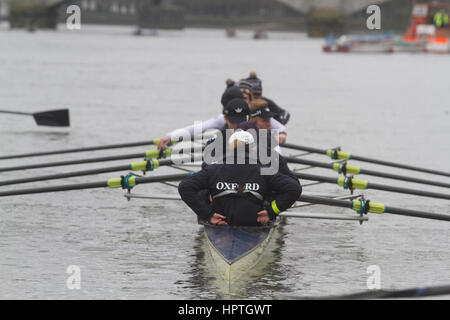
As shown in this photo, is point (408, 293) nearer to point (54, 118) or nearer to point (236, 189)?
point (236, 189)

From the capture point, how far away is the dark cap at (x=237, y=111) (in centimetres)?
1205

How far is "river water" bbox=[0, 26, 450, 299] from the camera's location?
11.5m

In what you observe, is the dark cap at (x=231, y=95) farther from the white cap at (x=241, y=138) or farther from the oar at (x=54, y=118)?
the oar at (x=54, y=118)

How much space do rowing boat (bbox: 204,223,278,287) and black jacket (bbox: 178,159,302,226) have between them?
5.1 inches

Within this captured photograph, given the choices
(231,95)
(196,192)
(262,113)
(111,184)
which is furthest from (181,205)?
(196,192)

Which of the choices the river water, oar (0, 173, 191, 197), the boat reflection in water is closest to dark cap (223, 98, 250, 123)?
oar (0, 173, 191, 197)

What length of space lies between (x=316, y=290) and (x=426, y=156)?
43.4ft

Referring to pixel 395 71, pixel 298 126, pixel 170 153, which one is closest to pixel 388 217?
pixel 170 153

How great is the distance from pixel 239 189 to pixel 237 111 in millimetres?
1701

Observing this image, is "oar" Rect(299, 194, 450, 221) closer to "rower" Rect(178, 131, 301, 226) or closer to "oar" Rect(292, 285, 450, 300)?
"rower" Rect(178, 131, 301, 226)

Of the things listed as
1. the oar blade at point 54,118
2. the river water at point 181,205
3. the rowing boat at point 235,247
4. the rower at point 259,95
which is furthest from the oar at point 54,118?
the rowing boat at point 235,247

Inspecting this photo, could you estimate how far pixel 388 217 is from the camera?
15688 mm
